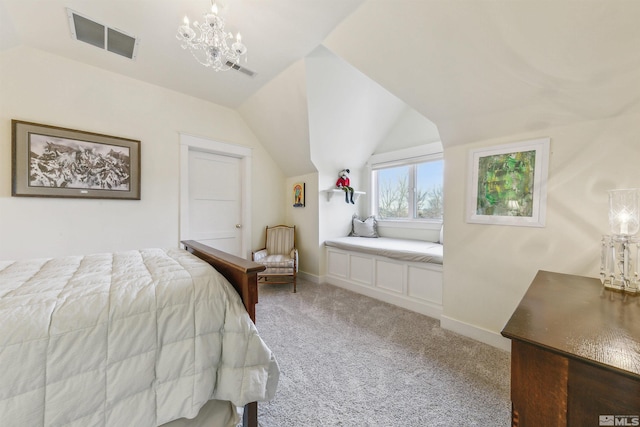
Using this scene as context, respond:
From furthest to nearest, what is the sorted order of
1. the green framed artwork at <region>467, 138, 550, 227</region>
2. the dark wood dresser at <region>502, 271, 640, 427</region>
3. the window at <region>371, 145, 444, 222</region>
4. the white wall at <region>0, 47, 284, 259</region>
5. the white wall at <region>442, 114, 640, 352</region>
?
the window at <region>371, 145, 444, 222</region> < the white wall at <region>0, 47, 284, 259</region> < the green framed artwork at <region>467, 138, 550, 227</region> < the white wall at <region>442, 114, 640, 352</region> < the dark wood dresser at <region>502, 271, 640, 427</region>

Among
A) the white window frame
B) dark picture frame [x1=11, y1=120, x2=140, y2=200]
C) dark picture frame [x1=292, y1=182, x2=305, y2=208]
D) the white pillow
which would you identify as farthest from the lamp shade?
dark picture frame [x1=11, y1=120, x2=140, y2=200]

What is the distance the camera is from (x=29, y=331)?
2.48 feet

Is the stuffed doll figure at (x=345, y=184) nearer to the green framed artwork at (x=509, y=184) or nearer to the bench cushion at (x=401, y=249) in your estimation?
the bench cushion at (x=401, y=249)

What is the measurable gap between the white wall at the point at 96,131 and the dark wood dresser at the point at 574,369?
3345 mm

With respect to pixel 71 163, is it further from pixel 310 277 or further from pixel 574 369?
pixel 574 369

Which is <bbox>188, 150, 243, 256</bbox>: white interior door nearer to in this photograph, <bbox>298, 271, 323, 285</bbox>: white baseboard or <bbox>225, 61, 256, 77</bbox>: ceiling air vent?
<bbox>298, 271, 323, 285</bbox>: white baseboard

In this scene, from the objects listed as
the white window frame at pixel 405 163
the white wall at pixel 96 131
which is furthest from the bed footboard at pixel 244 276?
the white window frame at pixel 405 163

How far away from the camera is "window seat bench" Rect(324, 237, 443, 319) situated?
249cm

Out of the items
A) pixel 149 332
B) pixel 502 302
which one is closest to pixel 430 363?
pixel 502 302

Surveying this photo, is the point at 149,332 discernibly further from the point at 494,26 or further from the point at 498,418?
the point at 494,26

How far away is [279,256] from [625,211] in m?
3.30

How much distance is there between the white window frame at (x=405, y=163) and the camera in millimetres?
3262

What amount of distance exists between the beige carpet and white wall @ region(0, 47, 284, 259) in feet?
6.13

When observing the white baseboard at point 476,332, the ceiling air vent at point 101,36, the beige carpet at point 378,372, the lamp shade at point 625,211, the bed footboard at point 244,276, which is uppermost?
the ceiling air vent at point 101,36
